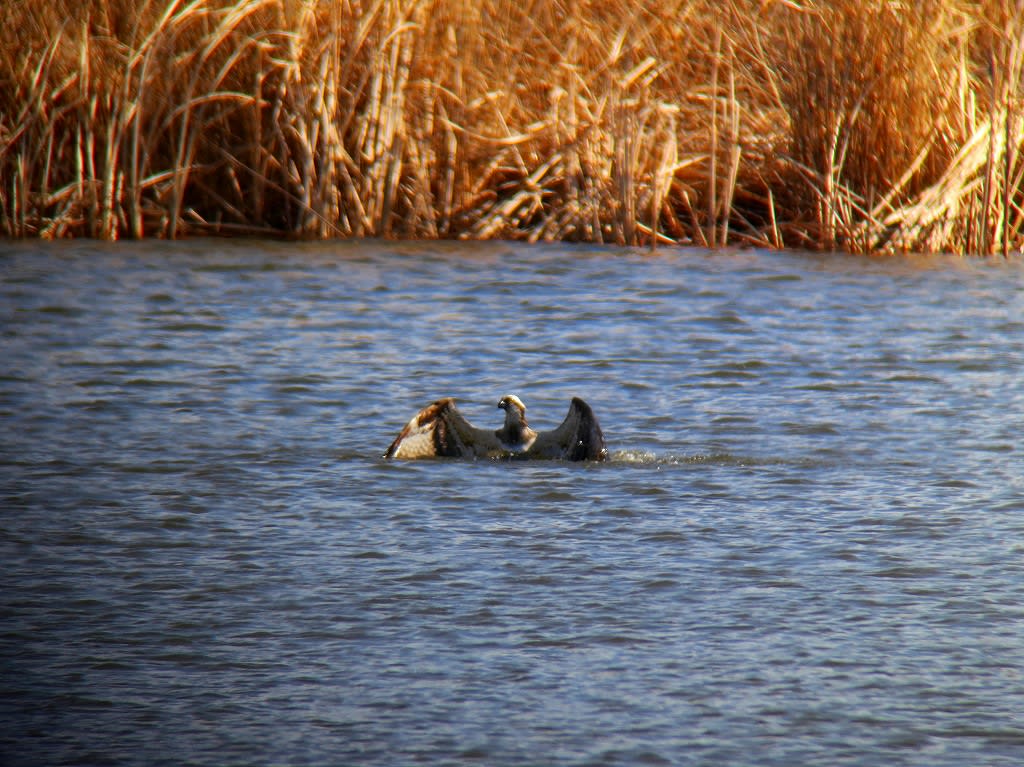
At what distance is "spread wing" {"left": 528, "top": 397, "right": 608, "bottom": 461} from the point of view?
6.80 metres

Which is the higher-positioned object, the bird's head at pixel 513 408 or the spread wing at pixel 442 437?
the bird's head at pixel 513 408

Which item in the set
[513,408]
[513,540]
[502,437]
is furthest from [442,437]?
[513,540]

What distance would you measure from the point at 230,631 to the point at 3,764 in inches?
39.1

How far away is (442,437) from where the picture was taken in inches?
275

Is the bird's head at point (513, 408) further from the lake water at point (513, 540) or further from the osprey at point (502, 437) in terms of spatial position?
the lake water at point (513, 540)

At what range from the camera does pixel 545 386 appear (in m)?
9.08

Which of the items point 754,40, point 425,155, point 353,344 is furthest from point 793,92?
point 353,344

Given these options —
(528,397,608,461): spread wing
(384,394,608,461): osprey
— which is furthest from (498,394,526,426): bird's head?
(528,397,608,461): spread wing

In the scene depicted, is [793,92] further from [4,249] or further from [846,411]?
[4,249]

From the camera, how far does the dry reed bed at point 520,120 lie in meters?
12.2

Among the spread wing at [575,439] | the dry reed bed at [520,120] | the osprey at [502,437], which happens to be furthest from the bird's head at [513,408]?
the dry reed bed at [520,120]

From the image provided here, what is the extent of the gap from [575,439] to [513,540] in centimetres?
119

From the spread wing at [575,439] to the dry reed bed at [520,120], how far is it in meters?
6.04

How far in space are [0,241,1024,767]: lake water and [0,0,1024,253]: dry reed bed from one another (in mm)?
1756
